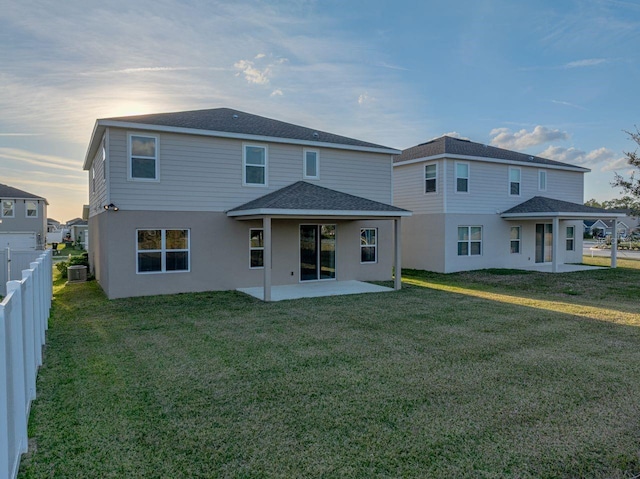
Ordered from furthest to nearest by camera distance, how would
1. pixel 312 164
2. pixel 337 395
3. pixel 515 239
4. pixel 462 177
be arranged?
pixel 515 239
pixel 462 177
pixel 312 164
pixel 337 395

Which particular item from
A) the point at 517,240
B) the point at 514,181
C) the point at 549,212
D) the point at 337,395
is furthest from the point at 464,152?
the point at 337,395

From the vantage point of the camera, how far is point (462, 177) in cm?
1814

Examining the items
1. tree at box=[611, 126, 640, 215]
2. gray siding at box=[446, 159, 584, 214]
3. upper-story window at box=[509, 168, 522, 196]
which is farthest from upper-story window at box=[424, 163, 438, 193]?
tree at box=[611, 126, 640, 215]

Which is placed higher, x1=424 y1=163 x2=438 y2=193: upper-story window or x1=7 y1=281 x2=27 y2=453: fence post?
x1=424 y1=163 x2=438 y2=193: upper-story window

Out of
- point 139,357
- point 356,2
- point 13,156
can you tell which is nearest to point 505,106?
point 356,2

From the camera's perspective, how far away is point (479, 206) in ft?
61.2

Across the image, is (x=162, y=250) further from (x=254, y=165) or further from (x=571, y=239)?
(x=571, y=239)

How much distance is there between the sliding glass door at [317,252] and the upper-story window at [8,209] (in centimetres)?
3239

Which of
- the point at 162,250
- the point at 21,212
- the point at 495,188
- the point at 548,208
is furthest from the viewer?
the point at 21,212

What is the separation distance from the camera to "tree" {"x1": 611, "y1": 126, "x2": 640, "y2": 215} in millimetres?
12430

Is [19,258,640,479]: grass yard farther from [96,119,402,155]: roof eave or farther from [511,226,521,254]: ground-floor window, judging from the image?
[511,226,521,254]: ground-floor window

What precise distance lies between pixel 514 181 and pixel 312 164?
11.4 m


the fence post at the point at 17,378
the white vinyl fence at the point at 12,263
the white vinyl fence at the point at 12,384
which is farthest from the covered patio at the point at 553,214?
the white vinyl fence at the point at 12,263

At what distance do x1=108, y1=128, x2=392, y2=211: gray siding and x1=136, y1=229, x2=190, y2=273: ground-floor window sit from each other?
29.6 inches
